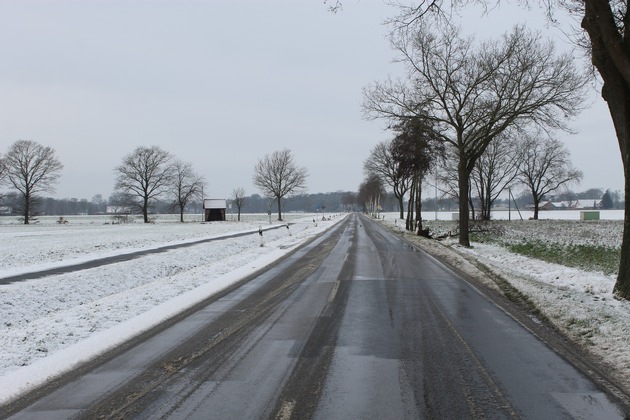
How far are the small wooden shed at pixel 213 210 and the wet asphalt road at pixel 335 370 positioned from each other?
247 ft

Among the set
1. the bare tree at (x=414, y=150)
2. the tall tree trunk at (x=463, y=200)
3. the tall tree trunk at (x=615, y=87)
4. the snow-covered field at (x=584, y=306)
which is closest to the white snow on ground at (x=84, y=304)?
the snow-covered field at (x=584, y=306)

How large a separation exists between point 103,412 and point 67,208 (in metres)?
193

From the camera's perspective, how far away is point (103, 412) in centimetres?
399

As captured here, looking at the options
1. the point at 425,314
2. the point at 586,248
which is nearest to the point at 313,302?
the point at 425,314

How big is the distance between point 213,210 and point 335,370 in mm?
79851

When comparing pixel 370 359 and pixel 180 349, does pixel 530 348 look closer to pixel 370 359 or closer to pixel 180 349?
pixel 370 359

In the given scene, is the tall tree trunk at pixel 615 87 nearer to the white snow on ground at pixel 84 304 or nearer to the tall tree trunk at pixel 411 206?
the white snow on ground at pixel 84 304

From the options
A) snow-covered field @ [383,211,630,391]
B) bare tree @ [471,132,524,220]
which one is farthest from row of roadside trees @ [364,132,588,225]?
snow-covered field @ [383,211,630,391]

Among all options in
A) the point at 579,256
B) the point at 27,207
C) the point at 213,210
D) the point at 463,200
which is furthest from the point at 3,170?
the point at 579,256

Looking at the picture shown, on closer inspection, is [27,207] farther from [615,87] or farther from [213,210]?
[615,87]

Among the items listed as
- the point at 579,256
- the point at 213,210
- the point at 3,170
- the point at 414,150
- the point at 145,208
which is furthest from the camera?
the point at 213,210

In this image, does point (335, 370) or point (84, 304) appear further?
point (84, 304)

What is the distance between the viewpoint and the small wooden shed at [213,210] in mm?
82000

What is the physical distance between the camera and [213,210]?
271ft
